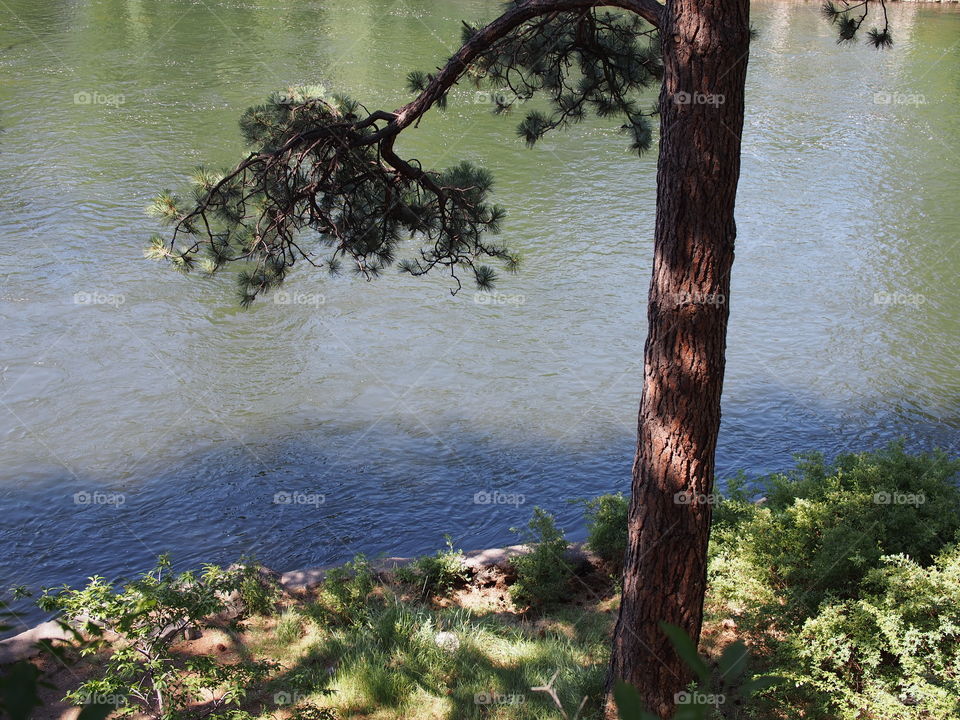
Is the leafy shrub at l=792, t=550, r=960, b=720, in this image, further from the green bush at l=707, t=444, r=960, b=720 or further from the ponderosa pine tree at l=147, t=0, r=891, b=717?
the ponderosa pine tree at l=147, t=0, r=891, b=717

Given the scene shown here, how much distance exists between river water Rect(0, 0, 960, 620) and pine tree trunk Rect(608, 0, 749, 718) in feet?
8.09

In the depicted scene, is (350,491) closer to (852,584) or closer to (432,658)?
(432,658)

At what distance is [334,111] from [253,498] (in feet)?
10.1

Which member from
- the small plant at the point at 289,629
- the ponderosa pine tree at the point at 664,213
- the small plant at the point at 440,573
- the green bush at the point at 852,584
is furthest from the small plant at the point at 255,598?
the green bush at the point at 852,584

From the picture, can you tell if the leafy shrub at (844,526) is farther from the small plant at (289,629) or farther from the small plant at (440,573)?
the small plant at (289,629)

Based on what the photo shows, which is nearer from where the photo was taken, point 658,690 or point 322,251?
point 658,690

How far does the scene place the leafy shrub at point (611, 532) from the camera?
510 cm

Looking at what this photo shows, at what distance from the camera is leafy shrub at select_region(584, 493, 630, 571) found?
5102 mm

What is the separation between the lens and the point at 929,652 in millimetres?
3393

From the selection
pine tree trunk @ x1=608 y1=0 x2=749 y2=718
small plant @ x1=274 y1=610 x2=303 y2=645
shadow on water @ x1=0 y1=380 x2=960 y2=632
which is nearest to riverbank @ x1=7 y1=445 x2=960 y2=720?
small plant @ x1=274 y1=610 x2=303 y2=645

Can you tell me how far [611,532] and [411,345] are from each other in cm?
369

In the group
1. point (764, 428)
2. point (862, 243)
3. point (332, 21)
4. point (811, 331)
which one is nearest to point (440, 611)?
point (764, 428)

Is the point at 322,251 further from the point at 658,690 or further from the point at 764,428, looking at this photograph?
the point at 658,690

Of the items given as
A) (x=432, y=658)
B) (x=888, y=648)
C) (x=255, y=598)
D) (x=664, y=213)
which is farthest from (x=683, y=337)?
(x=255, y=598)
